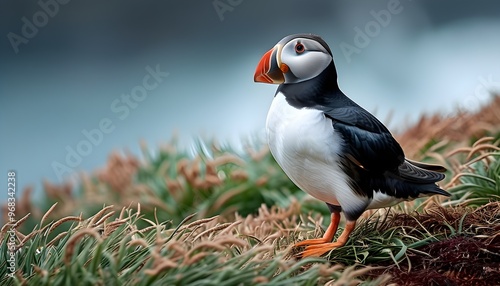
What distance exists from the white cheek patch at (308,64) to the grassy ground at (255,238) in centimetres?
56

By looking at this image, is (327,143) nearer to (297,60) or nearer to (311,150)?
(311,150)

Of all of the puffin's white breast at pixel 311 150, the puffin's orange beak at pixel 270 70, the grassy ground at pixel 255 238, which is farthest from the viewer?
the puffin's orange beak at pixel 270 70

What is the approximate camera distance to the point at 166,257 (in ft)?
5.97

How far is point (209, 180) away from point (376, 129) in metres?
2.08

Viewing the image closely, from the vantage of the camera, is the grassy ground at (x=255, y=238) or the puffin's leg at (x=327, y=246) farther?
the puffin's leg at (x=327, y=246)

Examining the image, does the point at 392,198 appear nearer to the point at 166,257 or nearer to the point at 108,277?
the point at 166,257

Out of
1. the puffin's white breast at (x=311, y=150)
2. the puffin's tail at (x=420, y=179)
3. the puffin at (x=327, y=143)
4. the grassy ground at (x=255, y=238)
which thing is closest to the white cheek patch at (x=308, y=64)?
the puffin at (x=327, y=143)

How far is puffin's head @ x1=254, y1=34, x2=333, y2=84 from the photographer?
7.28 feet

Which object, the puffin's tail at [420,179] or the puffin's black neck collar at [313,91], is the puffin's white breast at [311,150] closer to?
the puffin's black neck collar at [313,91]

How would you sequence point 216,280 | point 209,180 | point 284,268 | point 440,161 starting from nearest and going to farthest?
point 216,280
point 284,268
point 440,161
point 209,180

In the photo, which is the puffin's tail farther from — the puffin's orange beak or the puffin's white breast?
the puffin's orange beak

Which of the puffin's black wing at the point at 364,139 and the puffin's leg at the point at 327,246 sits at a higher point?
the puffin's black wing at the point at 364,139

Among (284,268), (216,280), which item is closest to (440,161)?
(284,268)

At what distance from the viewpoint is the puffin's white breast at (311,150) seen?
7.00ft
